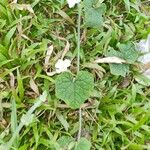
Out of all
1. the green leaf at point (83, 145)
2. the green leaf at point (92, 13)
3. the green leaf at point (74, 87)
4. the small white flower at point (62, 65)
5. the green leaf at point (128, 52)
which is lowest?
the green leaf at point (83, 145)

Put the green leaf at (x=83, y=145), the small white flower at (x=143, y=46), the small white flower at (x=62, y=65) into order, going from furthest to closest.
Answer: the small white flower at (x=143, y=46)
the small white flower at (x=62, y=65)
the green leaf at (x=83, y=145)

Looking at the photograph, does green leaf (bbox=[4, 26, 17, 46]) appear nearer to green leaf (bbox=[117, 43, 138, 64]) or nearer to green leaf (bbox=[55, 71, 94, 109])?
green leaf (bbox=[55, 71, 94, 109])

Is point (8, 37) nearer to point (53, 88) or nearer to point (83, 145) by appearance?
point (53, 88)

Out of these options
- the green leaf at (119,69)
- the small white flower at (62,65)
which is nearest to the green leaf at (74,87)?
the small white flower at (62,65)

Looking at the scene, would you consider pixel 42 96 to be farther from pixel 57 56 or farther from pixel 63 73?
pixel 57 56

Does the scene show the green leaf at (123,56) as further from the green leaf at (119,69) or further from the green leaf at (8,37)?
the green leaf at (8,37)

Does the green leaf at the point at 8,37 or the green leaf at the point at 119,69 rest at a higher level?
the green leaf at the point at 8,37

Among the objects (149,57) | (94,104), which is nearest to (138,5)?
(149,57)
